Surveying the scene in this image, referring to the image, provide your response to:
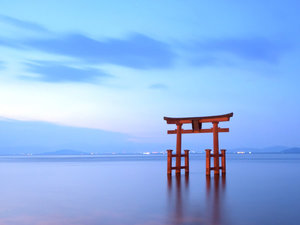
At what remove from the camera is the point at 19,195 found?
1594cm

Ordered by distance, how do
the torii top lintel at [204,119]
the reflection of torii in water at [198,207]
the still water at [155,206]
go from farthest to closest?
the torii top lintel at [204,119]
the still water at [155,206]
the reflection of torii in water at [198,207]

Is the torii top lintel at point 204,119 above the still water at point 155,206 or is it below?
above

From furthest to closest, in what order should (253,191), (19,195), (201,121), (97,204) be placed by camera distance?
(201,121)
(253,191)
(19,195)
(97,204)

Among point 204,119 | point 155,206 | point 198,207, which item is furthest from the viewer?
point 204,119

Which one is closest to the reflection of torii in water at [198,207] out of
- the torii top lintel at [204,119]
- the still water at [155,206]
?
the still water at [155,206]

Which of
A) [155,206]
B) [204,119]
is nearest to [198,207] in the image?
[155,206]

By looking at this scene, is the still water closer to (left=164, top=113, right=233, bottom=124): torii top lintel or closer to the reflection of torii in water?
the reflection of torii in water

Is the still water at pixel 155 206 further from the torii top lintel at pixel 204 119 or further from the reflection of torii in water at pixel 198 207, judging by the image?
the torii top lintel at pixel 204 119

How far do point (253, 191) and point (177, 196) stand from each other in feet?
13.3

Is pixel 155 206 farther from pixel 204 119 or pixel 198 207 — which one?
pixel 204 119

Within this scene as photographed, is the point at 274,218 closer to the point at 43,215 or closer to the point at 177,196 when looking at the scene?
the point at 177,196

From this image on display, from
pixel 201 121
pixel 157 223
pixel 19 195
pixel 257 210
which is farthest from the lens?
pixel 201 121

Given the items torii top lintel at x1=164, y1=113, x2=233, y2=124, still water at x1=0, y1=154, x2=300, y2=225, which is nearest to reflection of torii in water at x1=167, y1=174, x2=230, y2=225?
still water at x1=0, y1=154, x2=300, y2=225

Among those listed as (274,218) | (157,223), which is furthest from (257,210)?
(157,223)
